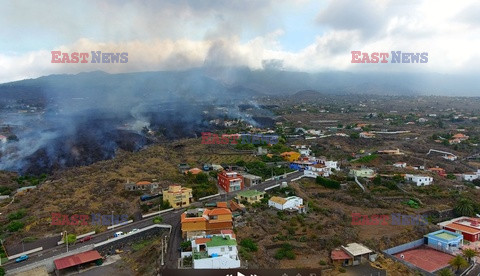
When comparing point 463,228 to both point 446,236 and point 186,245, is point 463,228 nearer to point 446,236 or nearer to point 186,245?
point 446,236

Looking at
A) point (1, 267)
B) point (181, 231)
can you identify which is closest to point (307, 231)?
point (181, 231)

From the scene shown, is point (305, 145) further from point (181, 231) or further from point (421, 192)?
point (181, 231)

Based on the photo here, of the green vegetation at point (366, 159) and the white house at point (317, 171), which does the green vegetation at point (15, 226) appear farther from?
the green vegetation at point (366, 159)

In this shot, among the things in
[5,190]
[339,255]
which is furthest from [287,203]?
[5,190]

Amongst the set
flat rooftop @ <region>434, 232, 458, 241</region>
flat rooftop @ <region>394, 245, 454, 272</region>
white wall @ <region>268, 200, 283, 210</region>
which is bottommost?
flat rooftop @ <region>394, 245, 454, 272</region>

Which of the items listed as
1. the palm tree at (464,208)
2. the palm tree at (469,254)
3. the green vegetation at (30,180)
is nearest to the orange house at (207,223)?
the palm tree at (469,254)

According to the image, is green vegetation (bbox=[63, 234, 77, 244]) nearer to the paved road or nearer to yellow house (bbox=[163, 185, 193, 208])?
the paved road

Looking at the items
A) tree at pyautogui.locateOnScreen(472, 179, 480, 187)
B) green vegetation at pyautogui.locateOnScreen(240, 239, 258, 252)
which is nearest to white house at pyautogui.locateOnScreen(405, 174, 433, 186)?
tree at pyautogui.locateOnScreen(472, 179, 480, 187)
